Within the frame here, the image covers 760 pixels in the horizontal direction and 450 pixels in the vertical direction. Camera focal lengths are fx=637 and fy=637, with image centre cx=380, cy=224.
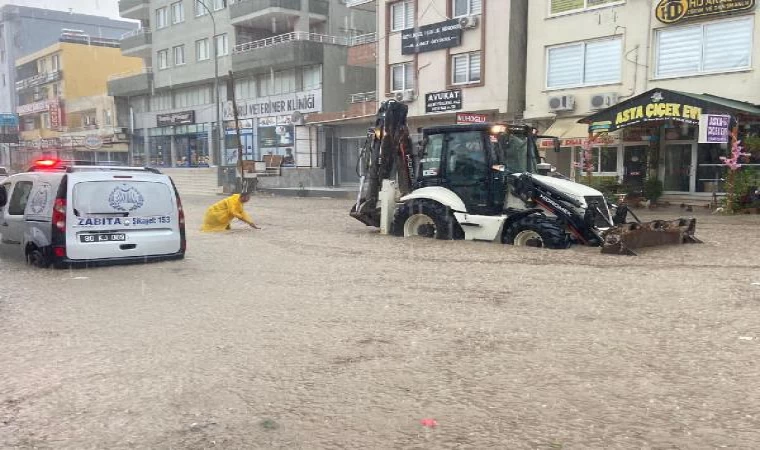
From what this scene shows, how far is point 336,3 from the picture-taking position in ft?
136

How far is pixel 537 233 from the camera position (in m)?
10.8

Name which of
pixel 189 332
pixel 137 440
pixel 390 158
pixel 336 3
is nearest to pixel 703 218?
pixel 390 158

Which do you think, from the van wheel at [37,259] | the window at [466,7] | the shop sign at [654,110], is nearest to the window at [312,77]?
the window at [466,7]

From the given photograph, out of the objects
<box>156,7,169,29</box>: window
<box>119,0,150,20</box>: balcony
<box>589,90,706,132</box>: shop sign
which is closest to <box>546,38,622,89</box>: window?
<box>589,90,706,132</box>: shop sign

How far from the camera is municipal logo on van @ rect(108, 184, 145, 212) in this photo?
9398 mm

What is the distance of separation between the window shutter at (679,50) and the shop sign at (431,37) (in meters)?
9.10

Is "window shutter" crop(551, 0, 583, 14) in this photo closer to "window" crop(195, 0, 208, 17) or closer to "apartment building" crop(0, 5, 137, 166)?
"window" crop(195, 0, 208, 17)

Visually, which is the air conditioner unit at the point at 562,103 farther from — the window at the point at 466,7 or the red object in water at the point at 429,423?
the red object in water at the point at 429,423

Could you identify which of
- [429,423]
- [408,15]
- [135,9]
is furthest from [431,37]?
[135,9]

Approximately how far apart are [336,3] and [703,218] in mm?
30522

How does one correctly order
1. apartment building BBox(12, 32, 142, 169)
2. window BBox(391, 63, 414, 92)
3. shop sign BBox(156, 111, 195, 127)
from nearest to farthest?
window BBox(391, 63, 414, 92), shop sign BBox(156, 111, 195, 127), apartment building BBox(12, 32, 142, 169)

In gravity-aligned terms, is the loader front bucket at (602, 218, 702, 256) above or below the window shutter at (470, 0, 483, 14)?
below

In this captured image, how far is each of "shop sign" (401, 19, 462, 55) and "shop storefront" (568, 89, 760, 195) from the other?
25.3 feet

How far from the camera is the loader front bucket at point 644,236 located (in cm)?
1017
